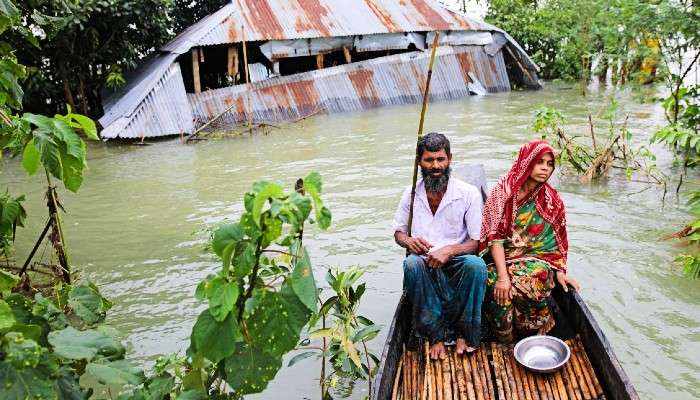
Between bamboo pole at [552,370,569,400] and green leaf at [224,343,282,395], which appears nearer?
green leaf at [224,343,282,395]

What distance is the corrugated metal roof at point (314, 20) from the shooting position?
13.7 m

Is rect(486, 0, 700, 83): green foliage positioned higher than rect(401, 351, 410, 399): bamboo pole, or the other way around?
rect(486, 0, 700, 83): green foliage

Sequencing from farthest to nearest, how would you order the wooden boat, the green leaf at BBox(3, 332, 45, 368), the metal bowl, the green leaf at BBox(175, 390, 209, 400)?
1. the metal bowl
2. the wooden boat
3. the green leaf at BBox(175, 390, 209, 400)
4. the green leaf at BBox(3, 332, 45, 368)

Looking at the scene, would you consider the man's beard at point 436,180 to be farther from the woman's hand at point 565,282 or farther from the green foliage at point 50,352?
the green foliage at point 50,352

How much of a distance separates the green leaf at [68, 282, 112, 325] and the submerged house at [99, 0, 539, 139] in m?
9.83

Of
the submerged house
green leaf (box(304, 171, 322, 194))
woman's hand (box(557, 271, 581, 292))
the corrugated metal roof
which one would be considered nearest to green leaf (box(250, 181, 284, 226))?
green leaf (box(304, 171, 322, 194))

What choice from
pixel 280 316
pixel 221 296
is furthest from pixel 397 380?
pixel 221 296

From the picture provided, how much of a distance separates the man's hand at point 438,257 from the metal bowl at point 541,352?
2.33 ft

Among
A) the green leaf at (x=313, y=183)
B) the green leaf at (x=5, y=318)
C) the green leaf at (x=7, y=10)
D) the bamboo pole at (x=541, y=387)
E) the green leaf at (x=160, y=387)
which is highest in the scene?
the green leaf at (x=7, y=10)

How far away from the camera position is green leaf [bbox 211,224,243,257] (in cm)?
198

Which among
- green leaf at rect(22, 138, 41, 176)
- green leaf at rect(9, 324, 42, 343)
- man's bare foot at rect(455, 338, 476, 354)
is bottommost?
man's bare foot at rect(455, 338, 476, 354)

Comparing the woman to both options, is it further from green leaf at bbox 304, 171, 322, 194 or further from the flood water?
green leaf at bbox 304, 171, 322, 194

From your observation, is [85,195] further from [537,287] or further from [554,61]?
[554,61]

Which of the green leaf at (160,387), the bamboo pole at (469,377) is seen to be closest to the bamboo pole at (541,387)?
the bamboo pole at (469,377)
